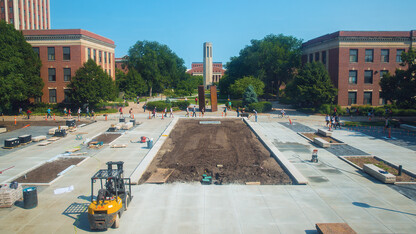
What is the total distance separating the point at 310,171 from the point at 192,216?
32.0 feet

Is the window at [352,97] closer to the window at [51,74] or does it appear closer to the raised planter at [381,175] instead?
the raised planter at [381,175]

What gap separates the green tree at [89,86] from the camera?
4759cm

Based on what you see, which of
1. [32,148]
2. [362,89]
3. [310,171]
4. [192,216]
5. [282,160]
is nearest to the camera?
[192,216]

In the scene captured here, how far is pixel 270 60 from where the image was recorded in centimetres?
7056

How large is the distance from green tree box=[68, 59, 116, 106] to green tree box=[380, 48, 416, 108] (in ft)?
133

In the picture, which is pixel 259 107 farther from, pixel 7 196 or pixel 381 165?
pixel 7 196

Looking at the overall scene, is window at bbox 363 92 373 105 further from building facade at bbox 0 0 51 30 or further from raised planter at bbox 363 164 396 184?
building facade at bbox 0 0 51 30

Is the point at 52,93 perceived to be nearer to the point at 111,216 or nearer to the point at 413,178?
the point at 111,216

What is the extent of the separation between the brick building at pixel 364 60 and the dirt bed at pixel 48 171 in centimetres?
4315

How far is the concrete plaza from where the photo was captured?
12586mm

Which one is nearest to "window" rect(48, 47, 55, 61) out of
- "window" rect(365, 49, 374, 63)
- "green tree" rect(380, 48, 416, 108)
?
"green tree" rect(380, 48, 416, 108)

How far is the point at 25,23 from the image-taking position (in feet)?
287

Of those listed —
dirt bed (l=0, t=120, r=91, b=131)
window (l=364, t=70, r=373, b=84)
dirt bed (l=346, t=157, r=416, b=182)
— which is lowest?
dirt bed (l=346, t=157, r=416, b=182)

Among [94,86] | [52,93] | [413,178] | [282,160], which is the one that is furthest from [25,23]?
[413,178]
